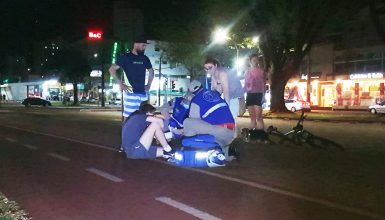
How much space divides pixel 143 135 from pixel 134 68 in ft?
5.58

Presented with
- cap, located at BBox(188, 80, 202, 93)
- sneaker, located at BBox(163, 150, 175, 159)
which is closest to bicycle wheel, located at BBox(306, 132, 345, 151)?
cap, located at BBox(188, 80, 202, 93)

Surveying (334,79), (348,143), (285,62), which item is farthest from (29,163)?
(334,79)

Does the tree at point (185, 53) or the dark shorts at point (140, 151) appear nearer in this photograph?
the dark shorts at point (140, 151)

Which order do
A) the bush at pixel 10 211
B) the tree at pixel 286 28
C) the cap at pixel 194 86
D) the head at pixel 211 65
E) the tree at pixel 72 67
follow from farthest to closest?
1. the tree at pixel 72 67
2. the tree at pixel 286 28
3. the head at pixel 211 65
4. the cap at pixel 194 86
5. the bush at pixel 10 211

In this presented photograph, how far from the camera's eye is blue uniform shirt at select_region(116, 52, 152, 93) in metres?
10.4

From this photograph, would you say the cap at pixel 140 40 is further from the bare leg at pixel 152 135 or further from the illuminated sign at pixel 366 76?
the illuminated sign at pixel 366 76

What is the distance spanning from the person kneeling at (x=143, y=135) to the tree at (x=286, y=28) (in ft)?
76.6

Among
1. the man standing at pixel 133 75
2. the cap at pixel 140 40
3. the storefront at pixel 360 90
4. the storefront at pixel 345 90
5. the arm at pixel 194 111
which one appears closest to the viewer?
the arm at pixel 194 111

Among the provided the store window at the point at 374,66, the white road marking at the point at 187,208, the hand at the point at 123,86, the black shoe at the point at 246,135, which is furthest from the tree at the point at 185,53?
the white road marking at the point at 187,208

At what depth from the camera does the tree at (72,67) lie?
74.4 m

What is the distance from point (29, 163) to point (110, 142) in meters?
3.56

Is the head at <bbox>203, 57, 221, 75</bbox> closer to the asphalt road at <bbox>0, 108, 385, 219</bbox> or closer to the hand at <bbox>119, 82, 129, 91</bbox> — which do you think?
the hand at <bbox>119, 82, 129, 91</bbox>

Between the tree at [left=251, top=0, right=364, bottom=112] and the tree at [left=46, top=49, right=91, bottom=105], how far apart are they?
4053 centimetres

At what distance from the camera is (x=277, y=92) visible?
39.4 m
